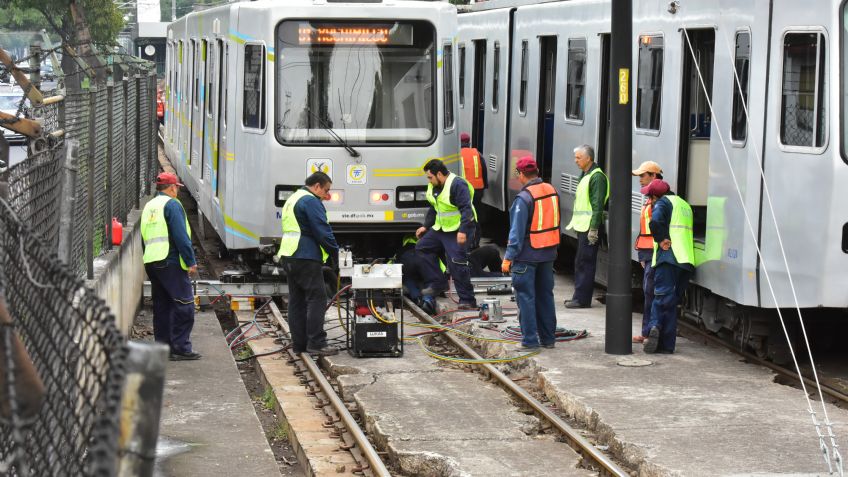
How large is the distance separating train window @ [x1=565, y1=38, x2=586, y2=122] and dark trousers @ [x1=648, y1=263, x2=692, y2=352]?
14.4ft

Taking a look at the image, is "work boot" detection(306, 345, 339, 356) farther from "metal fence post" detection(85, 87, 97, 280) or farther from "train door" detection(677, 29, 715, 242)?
"train door" detection(677, 29, 715, 242)

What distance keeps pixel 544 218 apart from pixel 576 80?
4.52 m

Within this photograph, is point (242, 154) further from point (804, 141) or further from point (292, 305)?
point (804, 141)

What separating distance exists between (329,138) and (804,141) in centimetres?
579

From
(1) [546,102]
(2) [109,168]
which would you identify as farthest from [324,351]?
(1) [546,102]

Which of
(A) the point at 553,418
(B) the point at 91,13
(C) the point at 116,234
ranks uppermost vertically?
(B) the point at 91,13

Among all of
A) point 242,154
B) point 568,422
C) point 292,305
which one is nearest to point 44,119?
point 292,305

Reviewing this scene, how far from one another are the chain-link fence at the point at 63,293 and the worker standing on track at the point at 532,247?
3457mm

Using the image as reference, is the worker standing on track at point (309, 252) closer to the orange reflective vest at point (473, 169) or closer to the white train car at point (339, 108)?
the white train car at point (339, 108)

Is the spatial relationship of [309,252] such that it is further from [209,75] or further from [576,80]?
[209,75]

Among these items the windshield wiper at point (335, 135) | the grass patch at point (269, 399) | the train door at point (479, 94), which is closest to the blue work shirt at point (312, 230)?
the grass patch at point (269, 399)

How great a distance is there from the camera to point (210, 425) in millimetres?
9828

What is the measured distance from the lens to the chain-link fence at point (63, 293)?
3.42 m

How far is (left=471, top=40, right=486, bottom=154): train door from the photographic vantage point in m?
21.8
